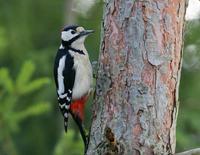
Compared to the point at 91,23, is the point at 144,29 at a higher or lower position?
higher

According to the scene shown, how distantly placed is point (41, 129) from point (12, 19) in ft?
4.46

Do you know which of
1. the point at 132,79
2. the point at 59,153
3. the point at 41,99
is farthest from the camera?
the point at 41,99

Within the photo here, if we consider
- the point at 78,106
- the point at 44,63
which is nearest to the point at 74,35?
the point at 78,106

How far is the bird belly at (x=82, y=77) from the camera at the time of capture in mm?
5578

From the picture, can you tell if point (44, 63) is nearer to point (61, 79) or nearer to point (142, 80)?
point (61, 79)

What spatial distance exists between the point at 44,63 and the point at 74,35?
2980 mm

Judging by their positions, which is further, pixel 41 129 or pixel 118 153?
pixel 41 129

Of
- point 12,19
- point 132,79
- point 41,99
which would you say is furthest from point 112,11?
point 12,19

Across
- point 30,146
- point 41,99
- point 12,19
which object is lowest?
point 30,146

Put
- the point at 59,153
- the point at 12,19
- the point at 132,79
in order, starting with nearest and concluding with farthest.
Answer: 1. the point at 132,79
2. the point at 59,153
3. the point at 12,19

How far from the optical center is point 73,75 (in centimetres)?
563

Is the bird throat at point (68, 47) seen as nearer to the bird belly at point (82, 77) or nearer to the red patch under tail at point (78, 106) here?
the bird belly at point (82, 77)

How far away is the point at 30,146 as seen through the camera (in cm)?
866

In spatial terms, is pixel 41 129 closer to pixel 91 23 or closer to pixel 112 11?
pixel 91 23
